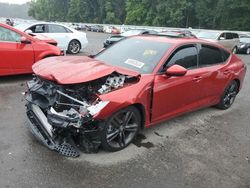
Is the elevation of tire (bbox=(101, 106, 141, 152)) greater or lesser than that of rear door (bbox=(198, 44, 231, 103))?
lesser

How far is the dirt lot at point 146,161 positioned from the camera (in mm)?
3430

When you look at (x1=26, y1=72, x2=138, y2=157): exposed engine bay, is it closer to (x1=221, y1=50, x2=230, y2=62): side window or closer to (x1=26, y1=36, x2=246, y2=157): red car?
(x1=26, y1=36, x2=246, y2=157): red car

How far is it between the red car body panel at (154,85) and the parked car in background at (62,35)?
313 inches

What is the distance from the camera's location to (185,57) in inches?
196

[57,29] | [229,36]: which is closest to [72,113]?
[57,29]

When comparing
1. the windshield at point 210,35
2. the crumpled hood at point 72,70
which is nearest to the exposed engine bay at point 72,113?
the crumpled hood at point 72,70

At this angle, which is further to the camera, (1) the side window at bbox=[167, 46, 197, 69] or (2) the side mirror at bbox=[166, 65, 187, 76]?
(1) the side window at bbox=[167, 46, 197, 69]

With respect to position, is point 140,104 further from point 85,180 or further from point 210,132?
point 210,132

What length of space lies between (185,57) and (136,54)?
88cm

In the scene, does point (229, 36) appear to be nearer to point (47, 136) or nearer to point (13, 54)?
point (13, 54)

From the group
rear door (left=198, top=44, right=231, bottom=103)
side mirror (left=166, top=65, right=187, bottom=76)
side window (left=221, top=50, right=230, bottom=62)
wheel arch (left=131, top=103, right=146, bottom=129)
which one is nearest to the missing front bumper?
wheel arch (left=131, top=103, right=146, bottom=129)

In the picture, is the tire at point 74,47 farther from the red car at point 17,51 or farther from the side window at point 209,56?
the side window at point 209,56

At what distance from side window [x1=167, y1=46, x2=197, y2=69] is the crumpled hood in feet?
2.97

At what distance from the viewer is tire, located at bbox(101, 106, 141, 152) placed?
12.7 feet
